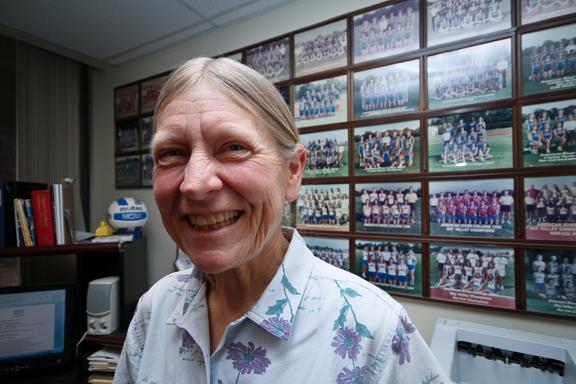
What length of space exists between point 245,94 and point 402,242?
112cm

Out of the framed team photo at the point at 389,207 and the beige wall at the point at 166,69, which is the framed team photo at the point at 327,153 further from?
the beige wall at the point at 166,69

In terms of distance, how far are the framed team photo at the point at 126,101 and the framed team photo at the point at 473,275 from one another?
2337 mm

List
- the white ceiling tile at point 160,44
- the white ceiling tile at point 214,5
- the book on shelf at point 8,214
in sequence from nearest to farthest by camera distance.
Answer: the book on shelf at point 8,214, the white ceiling tile at point 214,5, the white ceiling tile at point 160,44

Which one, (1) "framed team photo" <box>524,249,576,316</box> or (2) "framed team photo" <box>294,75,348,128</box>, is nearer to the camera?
(1) "framed team photo" <box>524,249,576,316</box>

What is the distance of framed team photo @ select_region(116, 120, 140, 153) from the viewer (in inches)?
86.6

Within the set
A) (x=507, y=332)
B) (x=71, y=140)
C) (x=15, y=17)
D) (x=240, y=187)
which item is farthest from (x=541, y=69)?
(x=71, y=140)

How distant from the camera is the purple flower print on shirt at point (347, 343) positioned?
0.52 meters

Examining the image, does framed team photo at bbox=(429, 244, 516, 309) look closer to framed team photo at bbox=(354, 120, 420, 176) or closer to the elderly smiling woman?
framed team photo at bbox=(354, 120, 420, 176)

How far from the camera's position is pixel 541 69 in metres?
1.12

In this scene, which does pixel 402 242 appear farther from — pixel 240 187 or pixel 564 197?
pixel 240 187

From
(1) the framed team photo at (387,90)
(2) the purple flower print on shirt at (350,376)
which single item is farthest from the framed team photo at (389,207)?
(2) the purple flower print on shirt at (350,376)

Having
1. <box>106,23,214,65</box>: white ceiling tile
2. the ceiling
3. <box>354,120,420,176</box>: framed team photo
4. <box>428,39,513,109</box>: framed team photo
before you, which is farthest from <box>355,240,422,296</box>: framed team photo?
<box>106,23,214,65</box>: white ceiling tile

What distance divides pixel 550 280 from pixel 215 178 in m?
1.38

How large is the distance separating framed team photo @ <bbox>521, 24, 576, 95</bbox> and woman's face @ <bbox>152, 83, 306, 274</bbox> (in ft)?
4.08
